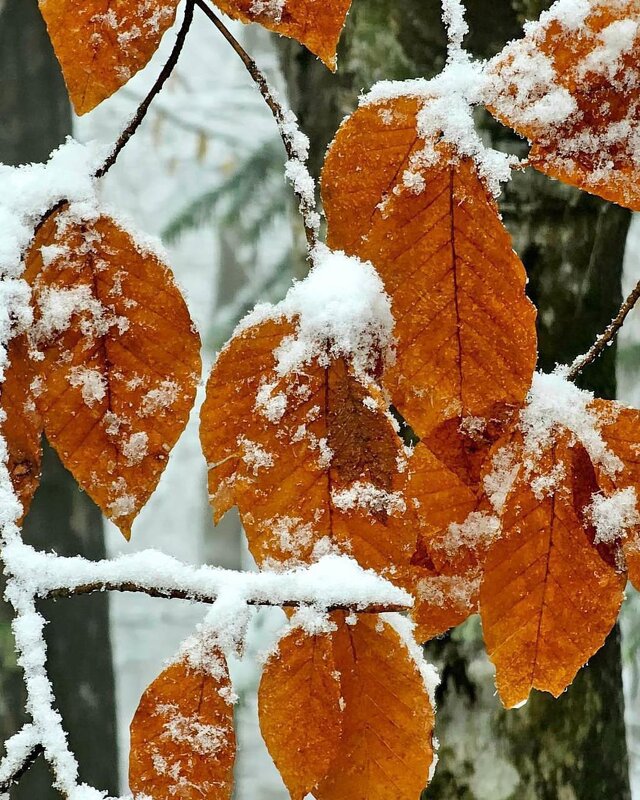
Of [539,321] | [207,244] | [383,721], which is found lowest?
[383,721]

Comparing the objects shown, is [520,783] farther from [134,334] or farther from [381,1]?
[381,1]

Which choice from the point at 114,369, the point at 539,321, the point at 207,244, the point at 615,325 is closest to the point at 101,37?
the point at 114,369

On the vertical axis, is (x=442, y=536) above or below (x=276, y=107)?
below

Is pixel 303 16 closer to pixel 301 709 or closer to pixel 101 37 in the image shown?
pixel 101 37

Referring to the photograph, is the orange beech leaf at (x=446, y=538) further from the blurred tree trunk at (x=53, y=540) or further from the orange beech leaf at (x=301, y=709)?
the blurred tree trunk at (x=53, y=540)

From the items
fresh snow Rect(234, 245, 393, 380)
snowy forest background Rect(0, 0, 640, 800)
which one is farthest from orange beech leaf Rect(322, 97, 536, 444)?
snowy forest background Rect(0, 0, 640, 800)

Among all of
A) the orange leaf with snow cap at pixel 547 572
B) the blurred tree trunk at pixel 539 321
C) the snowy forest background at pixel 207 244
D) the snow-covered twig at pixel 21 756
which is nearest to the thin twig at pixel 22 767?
the snow-covered twig at pixel 21 756

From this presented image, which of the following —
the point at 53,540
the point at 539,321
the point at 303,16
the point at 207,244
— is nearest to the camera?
the point at 303,16

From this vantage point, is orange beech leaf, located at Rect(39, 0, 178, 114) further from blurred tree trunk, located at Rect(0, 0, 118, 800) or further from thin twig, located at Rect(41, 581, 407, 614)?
blurred tree trunk, located at Rect(0, 0, 118, 800)
